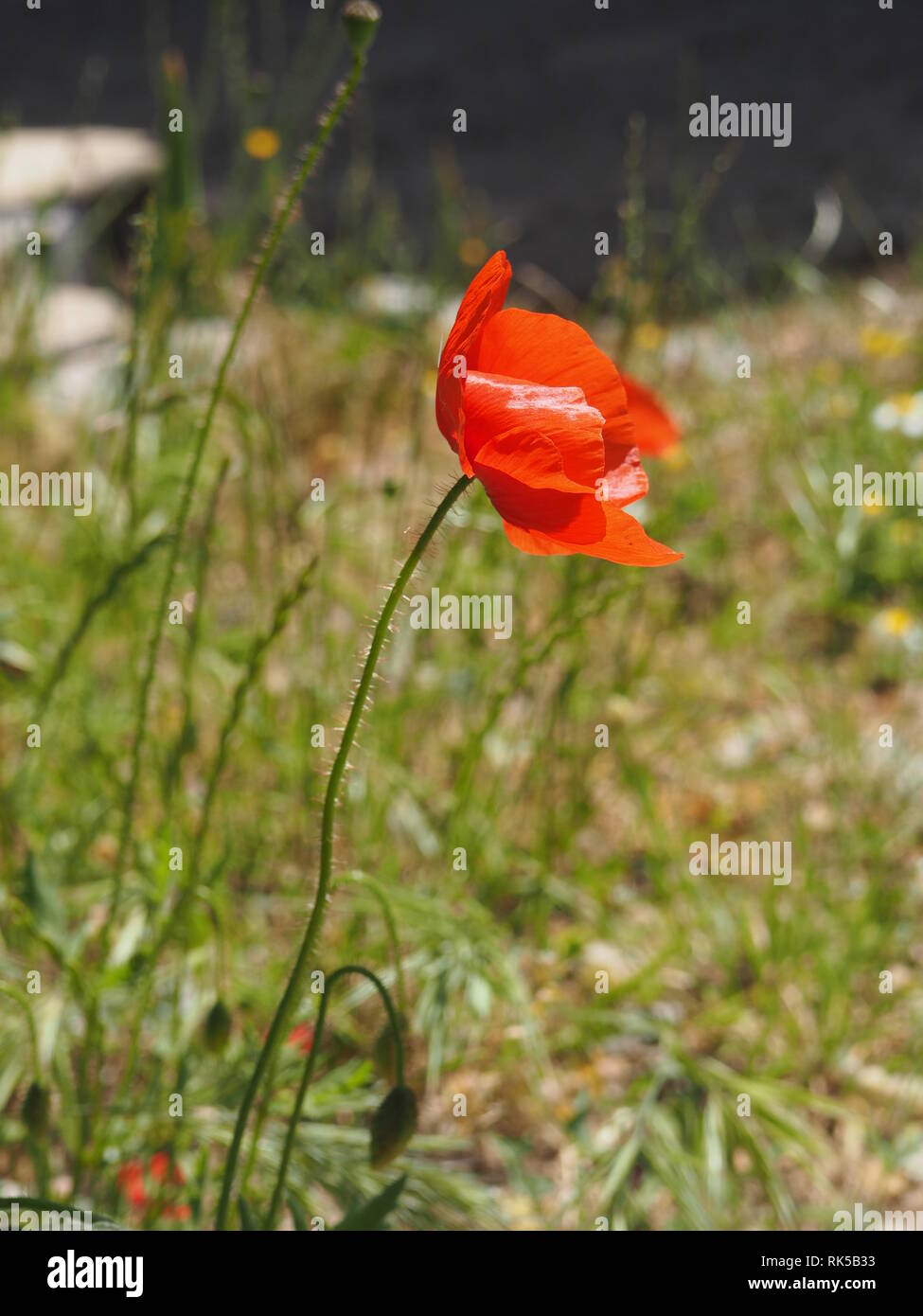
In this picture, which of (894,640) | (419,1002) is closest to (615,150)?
(894,640)

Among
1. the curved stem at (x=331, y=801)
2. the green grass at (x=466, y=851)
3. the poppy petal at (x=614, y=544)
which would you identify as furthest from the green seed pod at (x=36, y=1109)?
the poppy petal at (x=614, y=544)

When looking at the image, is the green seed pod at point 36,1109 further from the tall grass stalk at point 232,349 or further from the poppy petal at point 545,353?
the poppy petal at point 545,353

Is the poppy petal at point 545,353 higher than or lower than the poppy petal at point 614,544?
higher

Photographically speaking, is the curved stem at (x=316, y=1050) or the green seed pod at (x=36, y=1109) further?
the green seed pod at (x=36, y=1109)

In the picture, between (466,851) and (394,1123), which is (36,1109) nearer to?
(394,1123)

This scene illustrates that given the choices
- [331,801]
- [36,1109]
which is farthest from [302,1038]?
[331,801]

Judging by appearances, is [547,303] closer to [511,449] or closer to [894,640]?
[894,640]
